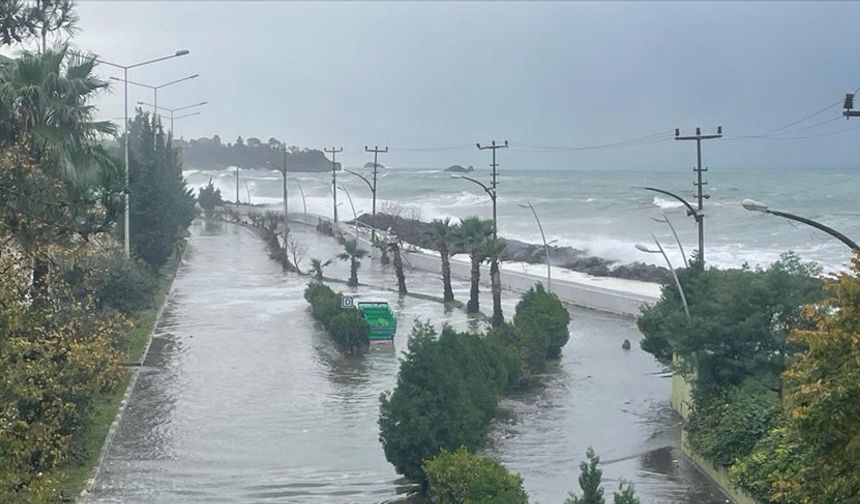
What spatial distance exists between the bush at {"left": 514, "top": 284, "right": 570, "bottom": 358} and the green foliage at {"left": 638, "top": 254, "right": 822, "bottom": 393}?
860 cm

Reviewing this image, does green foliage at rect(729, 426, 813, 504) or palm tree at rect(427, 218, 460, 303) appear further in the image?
palm tree at rect(427, 218, 460, 303)

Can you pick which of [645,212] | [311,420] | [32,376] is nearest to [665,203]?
[645,212]

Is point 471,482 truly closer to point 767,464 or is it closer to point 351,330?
point 767,464

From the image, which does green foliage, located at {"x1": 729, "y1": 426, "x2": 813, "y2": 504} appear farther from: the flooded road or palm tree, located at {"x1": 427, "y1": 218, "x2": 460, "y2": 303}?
palm tree, located at {"x1": 427, "y1": 218, "x2": 460, "y2": 303}

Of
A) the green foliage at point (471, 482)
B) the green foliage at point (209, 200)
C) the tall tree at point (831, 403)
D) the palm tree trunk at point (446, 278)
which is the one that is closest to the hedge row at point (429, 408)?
the green foliage at point (471, 482)

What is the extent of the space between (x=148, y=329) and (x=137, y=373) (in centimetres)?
674

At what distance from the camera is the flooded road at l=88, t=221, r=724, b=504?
61.7ft

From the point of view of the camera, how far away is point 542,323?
3150 centimetres

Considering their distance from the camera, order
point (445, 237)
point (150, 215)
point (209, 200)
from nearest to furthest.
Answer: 1. point (445, 237)
2. point (150, 215)
3. point (209, 200)

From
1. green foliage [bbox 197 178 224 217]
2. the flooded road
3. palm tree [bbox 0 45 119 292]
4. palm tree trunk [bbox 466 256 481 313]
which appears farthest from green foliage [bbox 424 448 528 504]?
green foliage [bbox 197 178 224 217]

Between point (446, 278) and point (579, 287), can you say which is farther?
point (579, 287)

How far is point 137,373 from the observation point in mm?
27734

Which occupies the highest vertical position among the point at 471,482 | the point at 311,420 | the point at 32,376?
the point at 32,376

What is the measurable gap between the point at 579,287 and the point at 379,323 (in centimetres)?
1368
